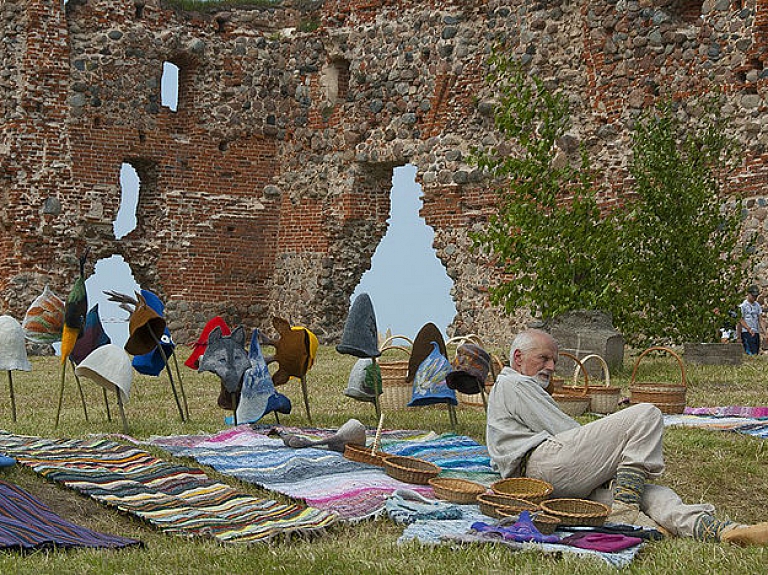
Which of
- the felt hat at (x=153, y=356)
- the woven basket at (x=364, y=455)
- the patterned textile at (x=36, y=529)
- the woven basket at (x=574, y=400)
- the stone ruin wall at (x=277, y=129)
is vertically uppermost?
the stone ruin wall at (x=277, y=129)

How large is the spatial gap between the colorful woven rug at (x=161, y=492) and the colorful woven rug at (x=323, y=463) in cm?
21

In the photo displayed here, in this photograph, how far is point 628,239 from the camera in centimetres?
1223

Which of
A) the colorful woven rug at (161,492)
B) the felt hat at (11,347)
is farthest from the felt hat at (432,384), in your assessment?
the felt hat at (11,347)

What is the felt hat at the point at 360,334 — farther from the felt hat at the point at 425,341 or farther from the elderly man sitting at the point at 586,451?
the elderly man sitting at the point at 586,451

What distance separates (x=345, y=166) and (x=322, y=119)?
0.96 meters

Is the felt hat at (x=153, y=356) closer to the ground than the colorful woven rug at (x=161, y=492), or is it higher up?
higher up

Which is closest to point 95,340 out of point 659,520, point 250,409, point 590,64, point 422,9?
point 250,409

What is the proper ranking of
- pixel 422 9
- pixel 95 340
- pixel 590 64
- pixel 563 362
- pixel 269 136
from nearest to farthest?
pixel 95 340 < pixel 563 362 < pixel 590 64 < pixel 422 9 < pixel 269 136

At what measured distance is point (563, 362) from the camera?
11977 mm

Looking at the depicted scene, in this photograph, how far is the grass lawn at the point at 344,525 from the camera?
430 cm

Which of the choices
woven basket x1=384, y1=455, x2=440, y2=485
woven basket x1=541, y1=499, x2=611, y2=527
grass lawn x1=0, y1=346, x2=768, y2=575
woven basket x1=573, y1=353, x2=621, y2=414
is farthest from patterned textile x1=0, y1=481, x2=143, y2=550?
woven basket x1=573, y1=353, x2=621, y2=414

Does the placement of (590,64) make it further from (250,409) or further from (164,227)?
(250,409)

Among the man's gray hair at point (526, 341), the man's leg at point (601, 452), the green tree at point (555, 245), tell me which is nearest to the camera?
the man's leg at point (601, 452)

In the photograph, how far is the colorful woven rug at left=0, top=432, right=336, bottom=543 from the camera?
500 centimetres
